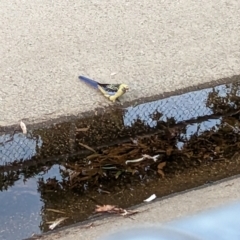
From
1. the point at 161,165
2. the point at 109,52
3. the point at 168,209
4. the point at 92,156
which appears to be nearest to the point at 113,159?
A: the point at 92,156

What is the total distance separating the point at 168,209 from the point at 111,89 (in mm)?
1017

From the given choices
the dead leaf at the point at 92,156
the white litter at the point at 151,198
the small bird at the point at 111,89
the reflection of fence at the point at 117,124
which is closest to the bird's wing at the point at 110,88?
the small bird at the point at 111,89

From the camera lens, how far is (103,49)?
4102 mm

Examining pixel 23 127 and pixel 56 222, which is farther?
pixel 23 127

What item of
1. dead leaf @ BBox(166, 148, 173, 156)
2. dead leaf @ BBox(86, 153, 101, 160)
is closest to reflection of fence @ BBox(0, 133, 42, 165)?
dead leaf @ BBox(86, 153, 101, 160)

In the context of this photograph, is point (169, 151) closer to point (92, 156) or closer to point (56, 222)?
point (92, 156)

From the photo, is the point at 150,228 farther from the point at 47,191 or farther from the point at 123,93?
the point at 123,93

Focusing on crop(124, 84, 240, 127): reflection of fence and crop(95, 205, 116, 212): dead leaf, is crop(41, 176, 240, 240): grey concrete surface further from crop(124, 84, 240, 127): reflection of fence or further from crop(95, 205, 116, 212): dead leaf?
crop(124, 84, 240, 127): reflection of fence

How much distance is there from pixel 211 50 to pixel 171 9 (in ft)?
Result: 2.14

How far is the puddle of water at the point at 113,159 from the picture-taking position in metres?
2.94

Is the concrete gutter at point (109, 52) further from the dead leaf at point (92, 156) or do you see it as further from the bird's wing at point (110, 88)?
the dead leaf at point (92, 156)

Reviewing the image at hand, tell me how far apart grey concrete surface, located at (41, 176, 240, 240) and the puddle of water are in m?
0.08

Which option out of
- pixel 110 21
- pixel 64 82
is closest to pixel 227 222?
pixel 64 82

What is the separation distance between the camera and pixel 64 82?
3.74 meters
